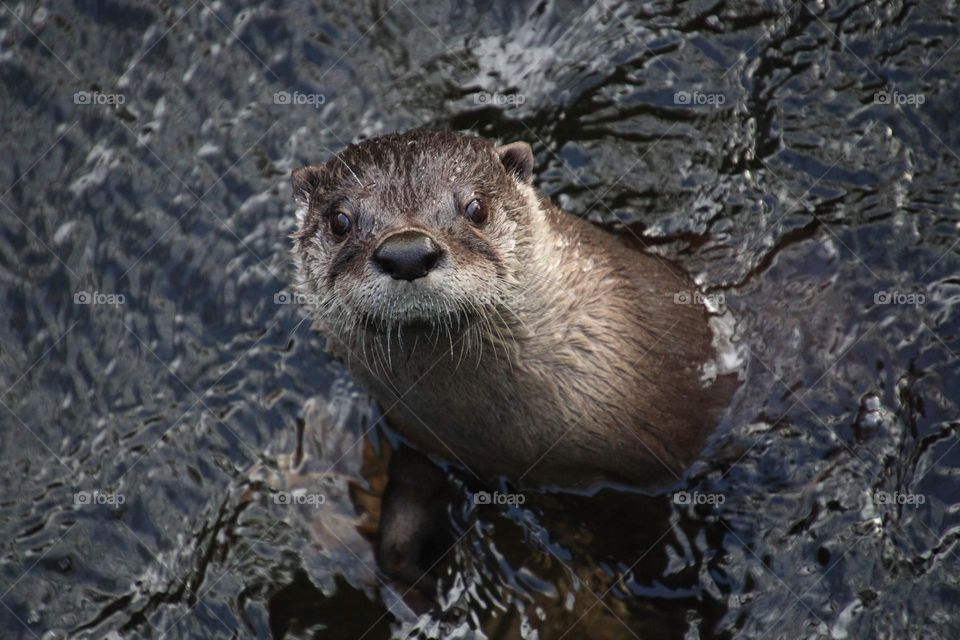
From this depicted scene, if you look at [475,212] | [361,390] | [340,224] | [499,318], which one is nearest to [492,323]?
[499,318]

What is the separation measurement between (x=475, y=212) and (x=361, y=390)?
1.47 meters

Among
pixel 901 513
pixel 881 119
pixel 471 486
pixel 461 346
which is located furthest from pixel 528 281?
pixel 881 119

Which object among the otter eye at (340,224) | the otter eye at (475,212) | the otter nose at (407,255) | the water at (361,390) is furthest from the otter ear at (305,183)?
the water at (361,390)

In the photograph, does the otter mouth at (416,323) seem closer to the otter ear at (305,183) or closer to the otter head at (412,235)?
the otter head at (412,235)

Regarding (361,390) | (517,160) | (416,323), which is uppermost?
(517,160)

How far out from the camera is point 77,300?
17.0ft

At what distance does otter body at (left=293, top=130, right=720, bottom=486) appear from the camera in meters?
3.48

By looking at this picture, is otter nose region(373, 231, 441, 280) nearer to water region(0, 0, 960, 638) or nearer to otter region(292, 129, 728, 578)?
otter region(292, 129, 728, 578)

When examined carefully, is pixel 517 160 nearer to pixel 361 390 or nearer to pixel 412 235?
pixel 412 235

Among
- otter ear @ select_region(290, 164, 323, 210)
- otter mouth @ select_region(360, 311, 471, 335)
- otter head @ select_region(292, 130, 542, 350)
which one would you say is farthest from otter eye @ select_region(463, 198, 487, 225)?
otter ear @ select_region(290, 164, 323, 210)

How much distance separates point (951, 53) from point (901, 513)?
2.26 metres

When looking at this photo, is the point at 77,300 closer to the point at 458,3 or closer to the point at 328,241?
the point at 328,241

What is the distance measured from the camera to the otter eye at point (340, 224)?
11.9 ft

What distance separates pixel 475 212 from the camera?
3641 millimetres
